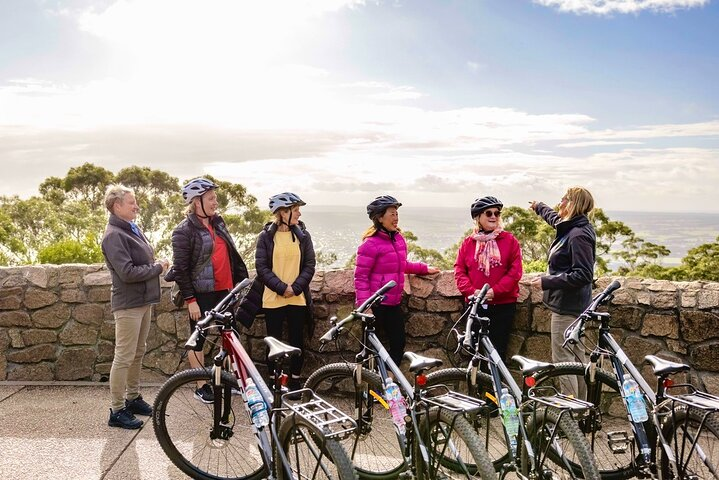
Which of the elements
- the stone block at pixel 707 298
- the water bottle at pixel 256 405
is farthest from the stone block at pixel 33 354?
the stone block at pixel 707 298

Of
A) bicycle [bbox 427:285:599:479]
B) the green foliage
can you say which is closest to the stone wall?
bicycle [bbox 427:285:599:479]

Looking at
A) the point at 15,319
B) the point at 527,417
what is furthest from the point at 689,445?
the point at 15,319

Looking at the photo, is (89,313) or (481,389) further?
(89,313)

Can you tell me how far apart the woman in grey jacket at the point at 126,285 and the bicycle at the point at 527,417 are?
7.01 feet

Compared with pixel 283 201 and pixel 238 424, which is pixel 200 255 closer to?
pixel 283 201

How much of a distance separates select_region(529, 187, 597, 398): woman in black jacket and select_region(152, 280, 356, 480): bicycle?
1712mm

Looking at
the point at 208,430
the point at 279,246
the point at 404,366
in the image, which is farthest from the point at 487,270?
the point at 208,430

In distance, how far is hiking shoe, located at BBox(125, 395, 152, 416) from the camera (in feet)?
17.1

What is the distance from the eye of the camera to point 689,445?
351 centimetres

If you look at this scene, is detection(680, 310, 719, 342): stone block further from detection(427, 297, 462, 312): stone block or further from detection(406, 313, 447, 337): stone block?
detection(406, 313, 447, 337): stone block

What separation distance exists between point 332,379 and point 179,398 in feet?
3.04

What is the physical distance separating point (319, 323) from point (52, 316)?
7.88 feet

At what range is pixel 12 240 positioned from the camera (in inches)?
465

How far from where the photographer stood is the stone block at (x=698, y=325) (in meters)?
5.16
